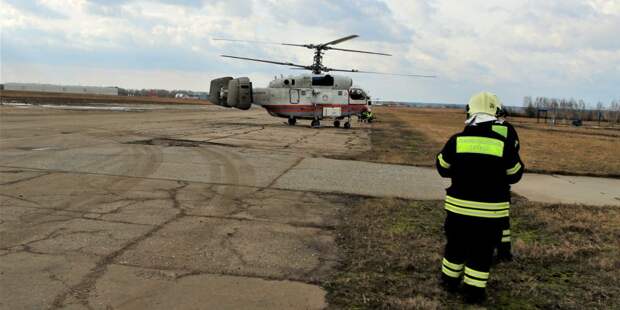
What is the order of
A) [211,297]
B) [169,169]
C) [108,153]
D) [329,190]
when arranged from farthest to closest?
1. [108,153]
2. [169,169]
3. [329,190]
4. [211,297]

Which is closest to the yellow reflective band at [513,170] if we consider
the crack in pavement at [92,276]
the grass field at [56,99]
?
the crack in pavement at [92,276]

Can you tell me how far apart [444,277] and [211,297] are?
208 cm

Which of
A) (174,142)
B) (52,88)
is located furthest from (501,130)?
(52,88)

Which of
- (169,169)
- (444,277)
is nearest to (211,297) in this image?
(444,277)

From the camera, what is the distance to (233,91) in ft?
92.4

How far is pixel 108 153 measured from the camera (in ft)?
42.1

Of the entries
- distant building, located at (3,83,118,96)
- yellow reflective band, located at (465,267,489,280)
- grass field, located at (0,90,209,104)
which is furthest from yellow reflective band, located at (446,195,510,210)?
distant building, located at (3,83,118,96)

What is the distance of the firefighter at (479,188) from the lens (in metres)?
4.19

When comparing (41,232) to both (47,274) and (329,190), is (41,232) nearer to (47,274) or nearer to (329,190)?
(47,274)

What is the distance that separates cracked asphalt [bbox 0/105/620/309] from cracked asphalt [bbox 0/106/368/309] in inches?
0.7

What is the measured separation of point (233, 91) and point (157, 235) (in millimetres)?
22889

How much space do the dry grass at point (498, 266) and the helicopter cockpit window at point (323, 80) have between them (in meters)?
21.0

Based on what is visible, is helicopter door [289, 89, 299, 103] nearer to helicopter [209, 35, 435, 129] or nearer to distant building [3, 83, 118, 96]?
helicopter [209, 35, 435, 129]

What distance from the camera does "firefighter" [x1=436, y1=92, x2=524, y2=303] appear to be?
13.8 feet
